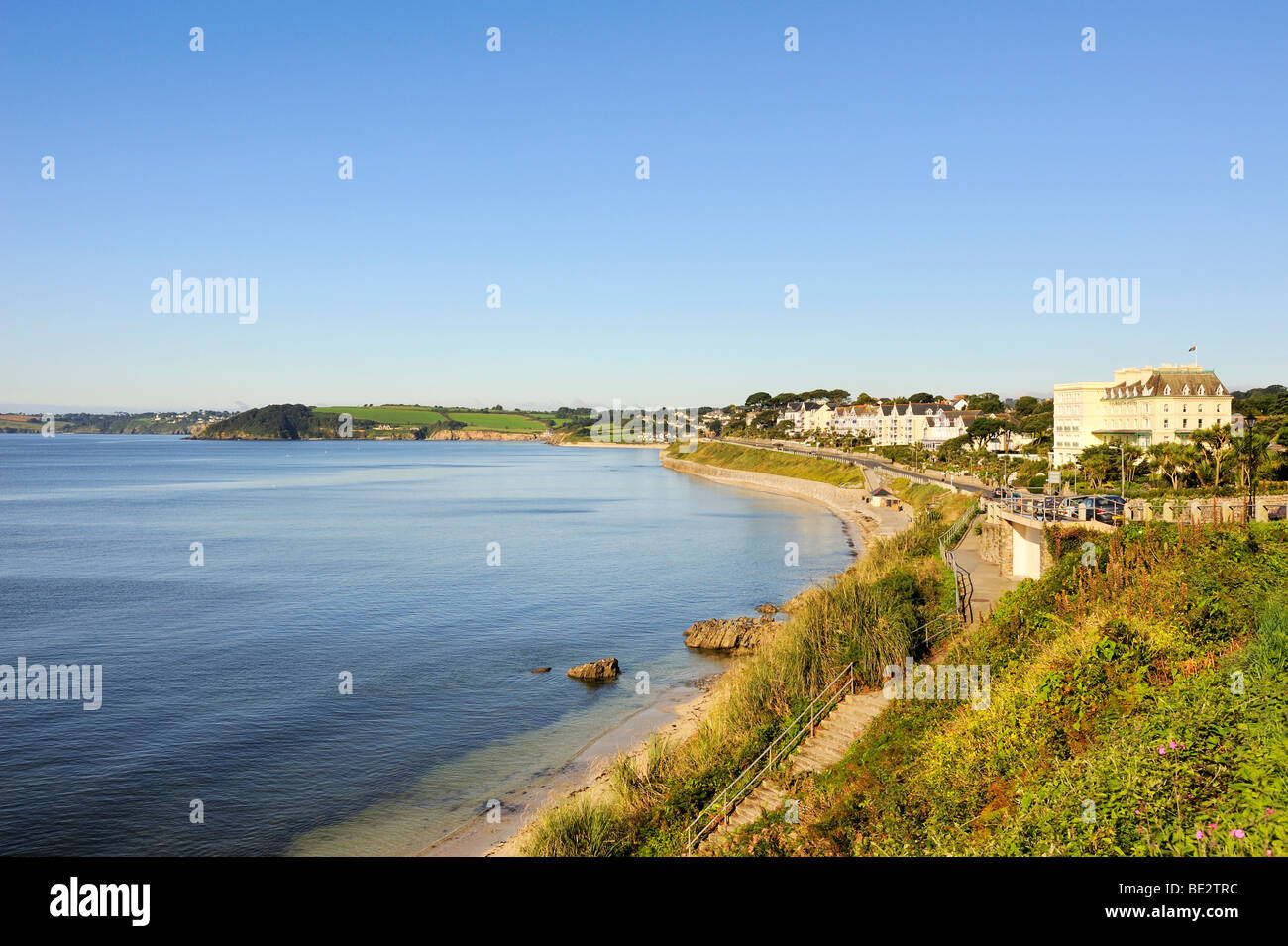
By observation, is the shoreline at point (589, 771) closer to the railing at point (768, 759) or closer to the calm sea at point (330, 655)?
the calm sea at point (330, 655)

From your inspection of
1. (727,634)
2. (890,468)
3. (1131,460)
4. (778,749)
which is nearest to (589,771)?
(778,749)

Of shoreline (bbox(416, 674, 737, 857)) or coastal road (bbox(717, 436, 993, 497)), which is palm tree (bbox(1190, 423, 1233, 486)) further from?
shoreline (bbox(416, 674, 737, 857))

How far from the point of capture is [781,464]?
143750 mm

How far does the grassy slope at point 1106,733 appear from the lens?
1065 centimetres

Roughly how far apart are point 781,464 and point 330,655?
366ft

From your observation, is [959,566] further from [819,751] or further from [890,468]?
[890,468]

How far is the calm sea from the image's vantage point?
2400cm

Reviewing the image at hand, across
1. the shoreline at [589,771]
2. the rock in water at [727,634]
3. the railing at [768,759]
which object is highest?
the railing at [768,759]

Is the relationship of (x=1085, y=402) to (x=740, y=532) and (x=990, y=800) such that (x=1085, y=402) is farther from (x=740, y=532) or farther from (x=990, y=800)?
(x=990, y=800)

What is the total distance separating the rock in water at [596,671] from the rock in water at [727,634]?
222 inches

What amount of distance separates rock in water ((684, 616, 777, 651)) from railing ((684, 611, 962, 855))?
13262 mm

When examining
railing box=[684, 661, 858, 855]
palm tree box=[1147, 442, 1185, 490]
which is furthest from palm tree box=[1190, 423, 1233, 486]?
railing box=[684, 661, 858, 855]

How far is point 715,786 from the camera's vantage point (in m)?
20.7

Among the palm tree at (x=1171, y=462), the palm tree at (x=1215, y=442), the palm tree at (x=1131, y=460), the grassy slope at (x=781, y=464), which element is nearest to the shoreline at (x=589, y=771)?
the palm tree at (x=1171, y=462)
